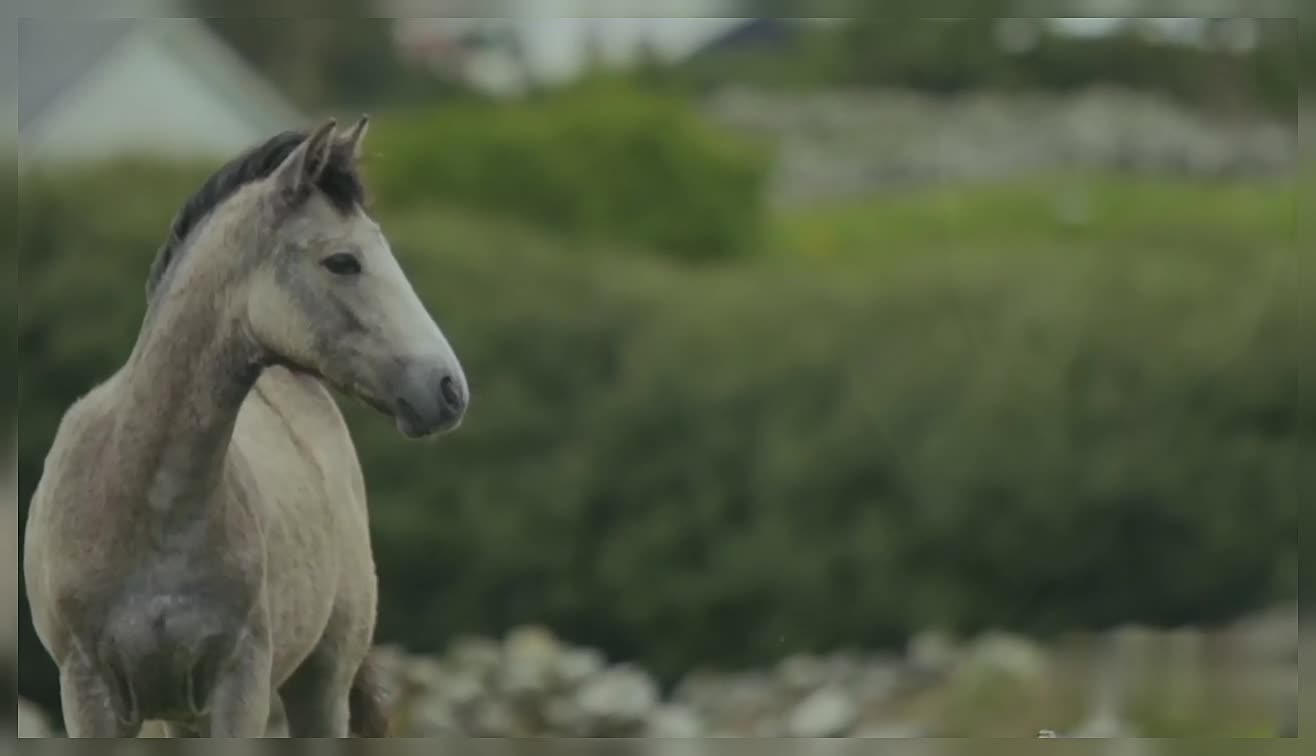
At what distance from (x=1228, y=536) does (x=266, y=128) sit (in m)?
3.28

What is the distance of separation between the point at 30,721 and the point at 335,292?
1.03 m

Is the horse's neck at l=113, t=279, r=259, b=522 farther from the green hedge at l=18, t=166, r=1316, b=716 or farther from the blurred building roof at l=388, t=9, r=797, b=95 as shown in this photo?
the green hedge at l=18, t=166, r=1316, b=716

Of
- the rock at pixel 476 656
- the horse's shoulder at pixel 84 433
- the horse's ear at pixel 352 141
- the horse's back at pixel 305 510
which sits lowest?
the rock at pixel 476 656

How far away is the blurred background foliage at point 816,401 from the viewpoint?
4.89m

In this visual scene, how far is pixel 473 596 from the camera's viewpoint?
4.83 m

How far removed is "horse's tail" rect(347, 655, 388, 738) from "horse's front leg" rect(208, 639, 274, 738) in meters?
0.27

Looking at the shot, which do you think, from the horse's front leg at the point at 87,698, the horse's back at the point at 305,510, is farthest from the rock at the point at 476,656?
the horse's front leg at the point at 87,698

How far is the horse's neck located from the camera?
5.40 feet

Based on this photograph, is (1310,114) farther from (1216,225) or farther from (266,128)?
(1216,225)

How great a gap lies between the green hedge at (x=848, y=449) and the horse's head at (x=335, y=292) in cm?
A: 315

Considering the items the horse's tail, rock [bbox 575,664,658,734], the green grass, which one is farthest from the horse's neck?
the green grass

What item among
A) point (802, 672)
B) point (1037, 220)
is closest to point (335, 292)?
point (802, 672)

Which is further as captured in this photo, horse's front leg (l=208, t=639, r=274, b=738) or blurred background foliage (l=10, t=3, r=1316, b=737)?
blurred background foliage (l=10, t=3, r=1316, b=737)

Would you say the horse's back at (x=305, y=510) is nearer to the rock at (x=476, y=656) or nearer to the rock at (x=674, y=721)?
the rock at (x=674, y=721)
